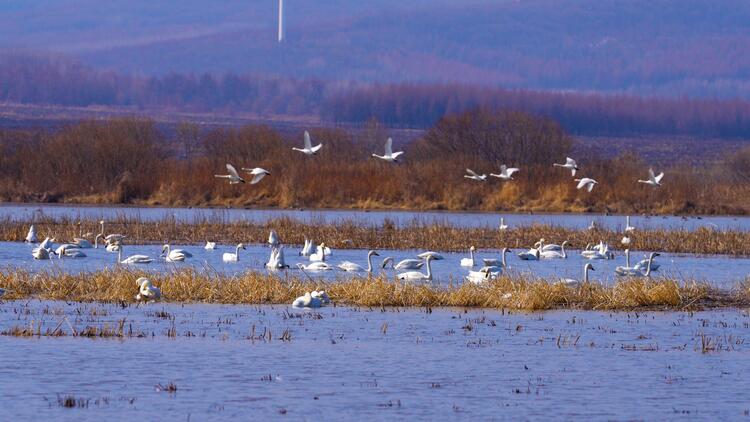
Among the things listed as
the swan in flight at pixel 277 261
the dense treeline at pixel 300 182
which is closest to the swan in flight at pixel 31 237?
the swan in flight at pixel 277 261

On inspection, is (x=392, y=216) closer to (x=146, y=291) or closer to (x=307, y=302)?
(x=146, y=291)

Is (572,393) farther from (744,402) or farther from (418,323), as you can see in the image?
(418,323)

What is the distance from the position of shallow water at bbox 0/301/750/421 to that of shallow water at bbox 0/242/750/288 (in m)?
3.75

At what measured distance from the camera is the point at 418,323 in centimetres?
1625

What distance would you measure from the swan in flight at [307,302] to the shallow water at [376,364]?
0.21 metres

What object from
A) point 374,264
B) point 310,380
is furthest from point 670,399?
point 374,264

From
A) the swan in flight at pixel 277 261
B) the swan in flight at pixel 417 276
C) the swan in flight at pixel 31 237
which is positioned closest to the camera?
the swan in flight at pixel 417 276

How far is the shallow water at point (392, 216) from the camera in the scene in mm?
36344

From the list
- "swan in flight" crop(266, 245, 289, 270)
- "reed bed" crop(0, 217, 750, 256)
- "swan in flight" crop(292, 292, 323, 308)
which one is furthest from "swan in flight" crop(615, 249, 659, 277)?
"swan in flight" crop(292, 292, 323, 308)

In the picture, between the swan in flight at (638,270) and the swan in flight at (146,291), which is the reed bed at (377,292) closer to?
the swan in flight at (146,291)

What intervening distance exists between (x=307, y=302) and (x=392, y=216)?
898 inches

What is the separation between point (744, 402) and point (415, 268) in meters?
10.3

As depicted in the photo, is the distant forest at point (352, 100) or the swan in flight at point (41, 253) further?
the distant forest at point (352, 100)

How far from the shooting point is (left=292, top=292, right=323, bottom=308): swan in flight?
17.0m
